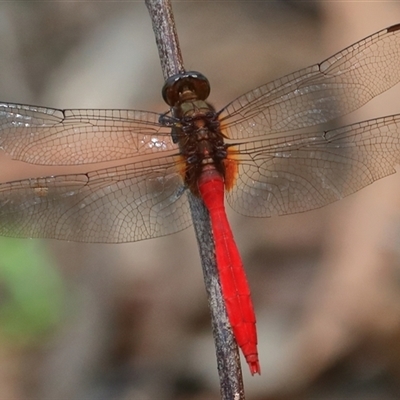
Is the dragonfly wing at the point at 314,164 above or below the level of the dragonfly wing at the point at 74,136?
below

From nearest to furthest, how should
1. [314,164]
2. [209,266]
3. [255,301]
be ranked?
1. [209,266]
2. [314,164]
3. [255,301]

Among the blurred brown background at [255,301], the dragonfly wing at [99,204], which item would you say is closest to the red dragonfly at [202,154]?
the dragonfly wing at [99,204]

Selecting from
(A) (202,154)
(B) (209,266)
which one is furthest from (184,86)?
(B) (209,266)

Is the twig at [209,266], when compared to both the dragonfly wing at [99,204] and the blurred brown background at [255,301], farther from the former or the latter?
the blurred brown background at [255,301]

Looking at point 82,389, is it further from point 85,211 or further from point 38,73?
point 38,73

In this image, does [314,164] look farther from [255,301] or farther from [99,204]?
Answer: [255,301]

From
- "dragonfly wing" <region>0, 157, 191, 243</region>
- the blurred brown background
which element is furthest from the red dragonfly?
the blurred brown background

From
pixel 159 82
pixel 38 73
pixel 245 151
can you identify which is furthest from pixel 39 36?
pixel 245 151
